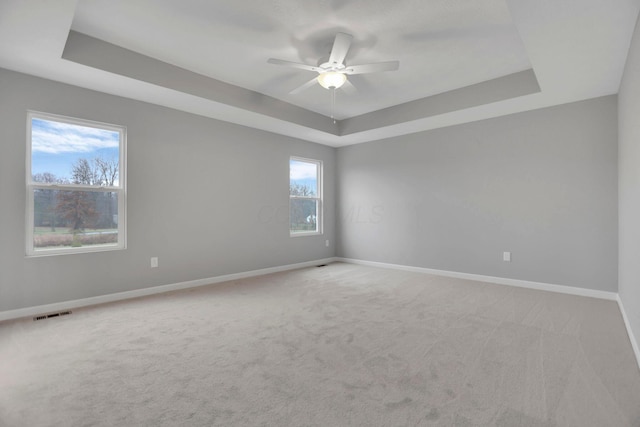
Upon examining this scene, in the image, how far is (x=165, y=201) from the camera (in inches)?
160

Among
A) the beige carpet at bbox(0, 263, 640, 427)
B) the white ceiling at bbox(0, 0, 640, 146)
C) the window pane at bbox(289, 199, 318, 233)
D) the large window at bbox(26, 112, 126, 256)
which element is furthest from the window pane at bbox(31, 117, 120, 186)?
the window pane at bbox(289, 199, 318, 233)

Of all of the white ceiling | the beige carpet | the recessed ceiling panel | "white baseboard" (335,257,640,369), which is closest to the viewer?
the beige carpet

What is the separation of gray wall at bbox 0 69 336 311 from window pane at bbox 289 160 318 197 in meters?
0.22

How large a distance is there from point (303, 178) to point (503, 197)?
3.33 metres

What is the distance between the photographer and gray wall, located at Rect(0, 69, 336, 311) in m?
3.06

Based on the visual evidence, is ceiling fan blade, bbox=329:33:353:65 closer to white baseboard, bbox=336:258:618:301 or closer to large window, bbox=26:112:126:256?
large window, bbox=26:112:126:256

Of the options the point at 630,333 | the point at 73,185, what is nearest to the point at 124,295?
the point at 73,185

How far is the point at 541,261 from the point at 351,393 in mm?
3599

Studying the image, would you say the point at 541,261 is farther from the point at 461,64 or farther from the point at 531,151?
the point at 461,64

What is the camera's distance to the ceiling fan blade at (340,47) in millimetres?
2635

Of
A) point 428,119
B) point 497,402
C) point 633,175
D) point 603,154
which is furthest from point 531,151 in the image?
point 497,402

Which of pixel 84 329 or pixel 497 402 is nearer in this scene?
pixel 497 402

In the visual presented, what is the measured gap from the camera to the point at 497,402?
67.5 inches

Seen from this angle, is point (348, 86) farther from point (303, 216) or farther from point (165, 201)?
point (303, 216)
